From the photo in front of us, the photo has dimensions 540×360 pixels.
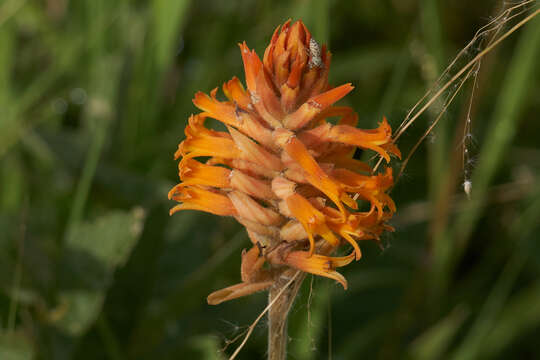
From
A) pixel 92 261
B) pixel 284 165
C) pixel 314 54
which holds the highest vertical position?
pixel 314 54

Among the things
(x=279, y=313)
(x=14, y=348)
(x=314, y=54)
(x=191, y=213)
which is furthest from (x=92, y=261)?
(x=314, y=54)

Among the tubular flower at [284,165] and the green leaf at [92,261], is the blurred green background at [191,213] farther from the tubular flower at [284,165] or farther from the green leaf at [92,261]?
the tubular flower at [284,165]

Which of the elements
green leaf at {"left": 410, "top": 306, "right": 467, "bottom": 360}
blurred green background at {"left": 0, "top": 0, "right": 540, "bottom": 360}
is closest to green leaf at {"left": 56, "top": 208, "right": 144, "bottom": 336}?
blurred green background at {"left": 0, "top": 0, "right": 540, "bottom": 360}

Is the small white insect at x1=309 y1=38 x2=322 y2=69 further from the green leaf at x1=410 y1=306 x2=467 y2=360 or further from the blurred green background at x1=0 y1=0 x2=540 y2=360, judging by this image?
the green leaf at x1=410 y1=306 x2=467 y2=360

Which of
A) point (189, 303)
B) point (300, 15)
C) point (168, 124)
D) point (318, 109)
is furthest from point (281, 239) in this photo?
point (168, 124)

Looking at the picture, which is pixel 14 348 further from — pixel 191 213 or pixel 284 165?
pixel 284 165

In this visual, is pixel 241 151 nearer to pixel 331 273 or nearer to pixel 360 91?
pixel 331 273
